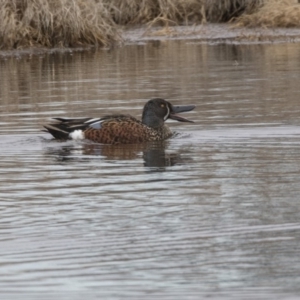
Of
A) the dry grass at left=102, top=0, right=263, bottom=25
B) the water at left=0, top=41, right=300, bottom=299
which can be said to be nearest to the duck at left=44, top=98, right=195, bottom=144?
the water at left=0, top=41, right=300, bottom=299

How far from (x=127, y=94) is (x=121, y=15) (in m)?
12.6

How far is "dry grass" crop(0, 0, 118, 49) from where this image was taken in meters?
22.5

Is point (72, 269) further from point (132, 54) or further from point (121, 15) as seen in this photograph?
point (121, 15)

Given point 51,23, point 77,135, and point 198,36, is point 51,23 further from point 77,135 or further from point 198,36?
point 77,135

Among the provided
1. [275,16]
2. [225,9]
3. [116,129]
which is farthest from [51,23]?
[116,129]

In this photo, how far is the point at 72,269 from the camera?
5859 mm

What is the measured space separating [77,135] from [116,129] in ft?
1.46

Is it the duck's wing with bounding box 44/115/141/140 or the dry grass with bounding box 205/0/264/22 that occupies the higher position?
the dry grass with bounding box 205/0/264/22

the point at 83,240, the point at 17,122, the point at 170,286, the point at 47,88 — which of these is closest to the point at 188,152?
the point at 17,122

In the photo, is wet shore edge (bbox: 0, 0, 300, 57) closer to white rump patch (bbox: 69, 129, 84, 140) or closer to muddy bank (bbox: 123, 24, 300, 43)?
muddy bank (bbox: 123, 24, 300, 43)

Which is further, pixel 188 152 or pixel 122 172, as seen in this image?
pixel 188 152

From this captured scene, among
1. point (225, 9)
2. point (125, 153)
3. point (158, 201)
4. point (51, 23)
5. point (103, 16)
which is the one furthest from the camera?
point (225, 9)

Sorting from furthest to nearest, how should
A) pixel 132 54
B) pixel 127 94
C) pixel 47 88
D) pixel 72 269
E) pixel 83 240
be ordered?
pixel 132 54
pixel 47 88
pixel 127 94
pixel 83 240
pixel 72 269

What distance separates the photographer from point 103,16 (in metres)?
24.3
